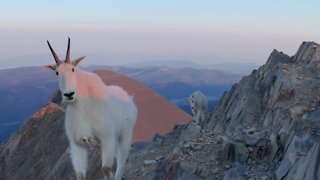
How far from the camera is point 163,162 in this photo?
45.4 ft

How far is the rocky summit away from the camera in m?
10.3

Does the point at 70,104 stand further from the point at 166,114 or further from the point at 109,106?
the point at 166,114

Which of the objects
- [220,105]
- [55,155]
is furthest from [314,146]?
[55,155]

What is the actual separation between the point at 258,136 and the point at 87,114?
4.74m

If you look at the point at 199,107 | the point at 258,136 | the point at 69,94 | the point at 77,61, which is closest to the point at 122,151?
the point at 77,61

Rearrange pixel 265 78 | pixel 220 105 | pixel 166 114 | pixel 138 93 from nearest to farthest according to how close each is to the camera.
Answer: pixel 265 78 → pixel 220 105 → pixel 166 114 → pixel 138 93

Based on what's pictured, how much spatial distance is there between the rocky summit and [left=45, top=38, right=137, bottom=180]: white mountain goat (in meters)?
2.43

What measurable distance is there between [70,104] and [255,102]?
962 centimetres

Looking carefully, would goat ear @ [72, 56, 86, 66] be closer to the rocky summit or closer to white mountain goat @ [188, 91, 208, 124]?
the rocky summit

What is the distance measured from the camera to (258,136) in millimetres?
12336

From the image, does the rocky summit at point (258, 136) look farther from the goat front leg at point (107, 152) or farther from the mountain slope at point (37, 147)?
the mountain slope at point (37, 147)

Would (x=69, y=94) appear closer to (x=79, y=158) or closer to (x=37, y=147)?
(x=79, y=158)

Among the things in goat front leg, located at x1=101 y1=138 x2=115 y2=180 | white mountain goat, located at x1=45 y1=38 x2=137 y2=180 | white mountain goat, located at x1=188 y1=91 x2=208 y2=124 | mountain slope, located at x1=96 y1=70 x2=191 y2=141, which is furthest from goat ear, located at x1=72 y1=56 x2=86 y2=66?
mountain slope, located at x1=96 y1=70 x2=191 y2=141

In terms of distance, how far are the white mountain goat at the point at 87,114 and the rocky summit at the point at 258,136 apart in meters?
2.43
